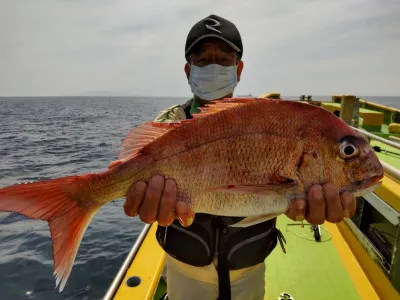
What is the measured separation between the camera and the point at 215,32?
9.35 feet

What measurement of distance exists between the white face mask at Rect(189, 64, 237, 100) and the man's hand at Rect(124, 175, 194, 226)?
1324mm

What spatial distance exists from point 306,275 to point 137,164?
2.99 m

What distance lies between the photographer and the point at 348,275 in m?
3.93

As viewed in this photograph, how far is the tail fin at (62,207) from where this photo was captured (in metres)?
1.82

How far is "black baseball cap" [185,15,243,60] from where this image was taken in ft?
9.39

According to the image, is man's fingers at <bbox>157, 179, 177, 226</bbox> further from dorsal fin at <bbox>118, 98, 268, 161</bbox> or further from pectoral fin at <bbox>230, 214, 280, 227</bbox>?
pectoral fin at <bbox>230, 214, 280, 227</bbox>

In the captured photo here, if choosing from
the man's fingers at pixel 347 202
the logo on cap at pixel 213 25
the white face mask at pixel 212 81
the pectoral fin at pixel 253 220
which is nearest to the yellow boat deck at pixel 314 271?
the man's fingers at pixel 347 202

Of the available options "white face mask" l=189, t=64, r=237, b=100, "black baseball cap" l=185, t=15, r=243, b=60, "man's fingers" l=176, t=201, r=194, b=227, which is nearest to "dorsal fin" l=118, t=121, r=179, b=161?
"man's fingers" l=176, t=201, r=194, b=227

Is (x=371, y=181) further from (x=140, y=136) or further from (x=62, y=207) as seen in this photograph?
(x=62, y=207)

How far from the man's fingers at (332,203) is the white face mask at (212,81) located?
1534mm

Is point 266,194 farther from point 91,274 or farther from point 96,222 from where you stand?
point 96,222

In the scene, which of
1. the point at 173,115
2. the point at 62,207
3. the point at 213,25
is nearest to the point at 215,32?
the point at 213,25

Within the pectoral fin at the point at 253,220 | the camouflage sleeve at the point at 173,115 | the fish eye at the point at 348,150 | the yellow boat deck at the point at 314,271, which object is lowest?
the yellow boat deck at the point at 314,271

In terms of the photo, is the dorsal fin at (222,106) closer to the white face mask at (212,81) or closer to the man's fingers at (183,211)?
the man's fingers at (183,211)
